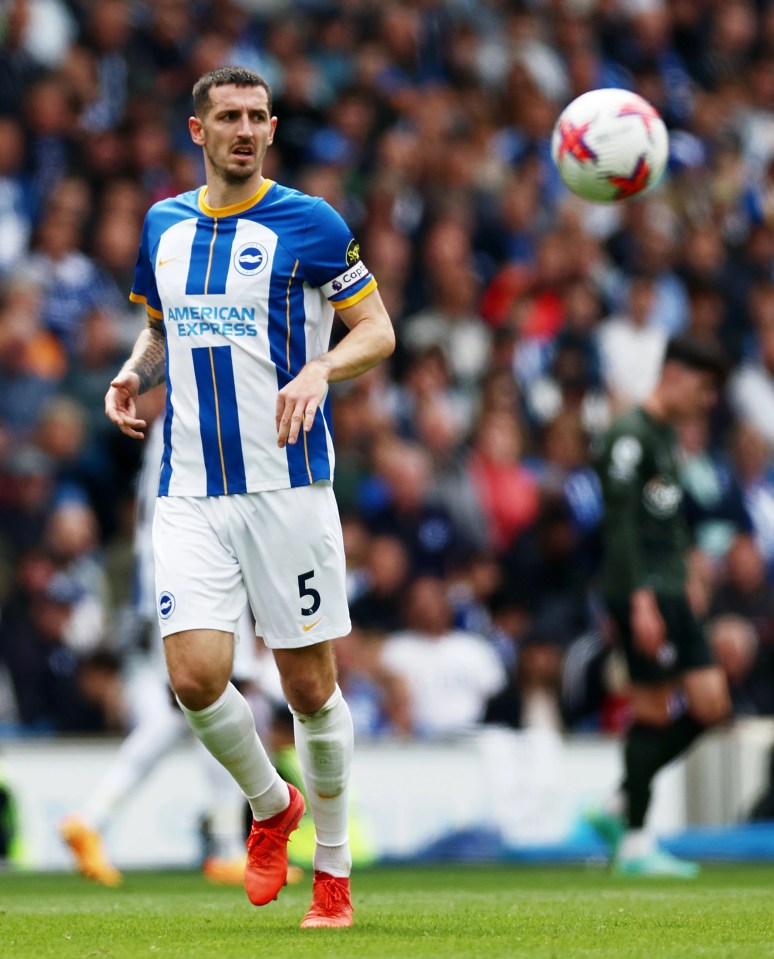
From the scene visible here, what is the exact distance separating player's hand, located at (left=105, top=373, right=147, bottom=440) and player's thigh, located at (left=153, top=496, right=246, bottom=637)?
26 cm

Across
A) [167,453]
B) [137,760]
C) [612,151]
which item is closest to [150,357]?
[167,453]

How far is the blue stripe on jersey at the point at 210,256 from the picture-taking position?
5.84 metres

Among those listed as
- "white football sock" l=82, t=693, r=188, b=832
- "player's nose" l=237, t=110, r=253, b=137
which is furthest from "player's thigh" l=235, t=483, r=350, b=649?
Result: "white football sock" l=82, t=693, r=188, b=832

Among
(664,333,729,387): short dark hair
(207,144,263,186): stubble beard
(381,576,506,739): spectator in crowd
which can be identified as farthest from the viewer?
(381,576,506,739): spectator in crowd

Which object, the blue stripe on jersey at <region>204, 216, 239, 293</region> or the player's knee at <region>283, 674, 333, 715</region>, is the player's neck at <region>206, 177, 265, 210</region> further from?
the player's knee at <region>283, 674, 333, 715</region>

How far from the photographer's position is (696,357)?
30.7 feet

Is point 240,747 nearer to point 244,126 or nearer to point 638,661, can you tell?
point 244,126

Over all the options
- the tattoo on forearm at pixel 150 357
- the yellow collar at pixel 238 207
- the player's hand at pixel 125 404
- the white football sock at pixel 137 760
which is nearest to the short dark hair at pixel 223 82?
the yellow collar at pixel 238 207

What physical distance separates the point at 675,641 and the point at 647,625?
352mm

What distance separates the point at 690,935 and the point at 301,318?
217cm

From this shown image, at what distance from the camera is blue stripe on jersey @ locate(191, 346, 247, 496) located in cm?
578

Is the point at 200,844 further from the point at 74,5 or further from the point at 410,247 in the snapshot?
the point at 74,5

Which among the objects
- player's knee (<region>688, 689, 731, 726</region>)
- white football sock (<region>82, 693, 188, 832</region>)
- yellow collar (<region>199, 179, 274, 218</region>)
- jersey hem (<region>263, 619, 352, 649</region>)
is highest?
yellow collar (<region>199, 179, 274, 218</region>)

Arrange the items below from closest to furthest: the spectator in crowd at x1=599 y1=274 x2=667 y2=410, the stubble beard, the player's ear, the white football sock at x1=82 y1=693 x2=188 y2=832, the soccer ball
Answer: the stubble beard
the player's ear
the soccer ball
the white football sock at x1=82 y1=693 x2=188 y2=832
the spectator in crowd at x1=599 y1=274 x2=667 y2=410
